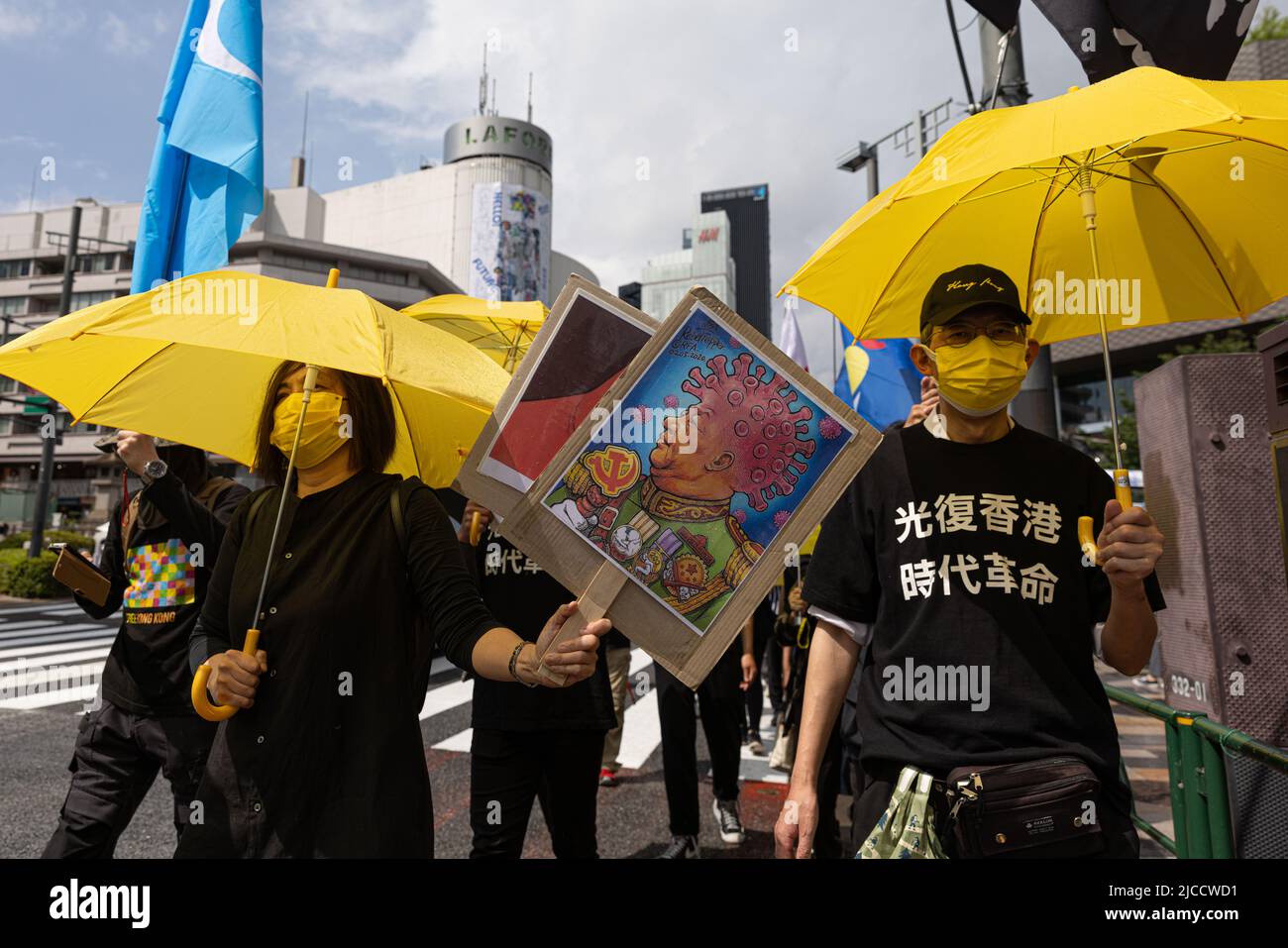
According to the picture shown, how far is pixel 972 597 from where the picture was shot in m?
1.88

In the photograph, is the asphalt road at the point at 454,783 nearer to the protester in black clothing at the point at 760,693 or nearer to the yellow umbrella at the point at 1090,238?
the protester in black clothing at the point at 760,693

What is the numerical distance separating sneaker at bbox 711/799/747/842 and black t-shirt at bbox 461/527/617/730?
69.0 inches

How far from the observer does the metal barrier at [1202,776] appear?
244 cm

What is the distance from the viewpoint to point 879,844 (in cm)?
176

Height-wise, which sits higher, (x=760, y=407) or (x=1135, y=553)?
(x=760, y=407)

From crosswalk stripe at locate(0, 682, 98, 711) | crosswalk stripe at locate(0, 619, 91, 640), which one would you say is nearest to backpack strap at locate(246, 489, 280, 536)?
crosswalk stripe at locate(0, 682, 98, 711)

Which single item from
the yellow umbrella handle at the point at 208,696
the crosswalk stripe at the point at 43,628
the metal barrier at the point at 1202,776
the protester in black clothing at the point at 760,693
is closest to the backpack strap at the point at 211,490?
the yellow umbrella handle at the point at 208,696

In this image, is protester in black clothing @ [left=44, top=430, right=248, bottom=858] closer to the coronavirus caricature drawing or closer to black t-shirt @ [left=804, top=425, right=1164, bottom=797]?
the coronavirus caricature drawing

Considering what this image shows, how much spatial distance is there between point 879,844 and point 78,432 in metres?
71.5

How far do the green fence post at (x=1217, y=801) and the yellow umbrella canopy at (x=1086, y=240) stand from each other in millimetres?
1395

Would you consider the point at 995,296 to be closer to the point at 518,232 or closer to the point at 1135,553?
the point at 1135,553

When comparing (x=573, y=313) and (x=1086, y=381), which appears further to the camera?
(x=1086, y=381)

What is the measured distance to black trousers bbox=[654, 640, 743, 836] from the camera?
4.08 meters

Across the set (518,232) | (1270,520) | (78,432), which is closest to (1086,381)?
(518,232)
